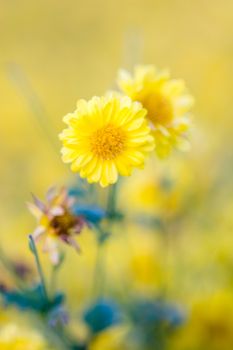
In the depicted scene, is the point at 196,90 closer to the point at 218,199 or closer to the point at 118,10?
the point at 218,199

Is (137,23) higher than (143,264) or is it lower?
higher

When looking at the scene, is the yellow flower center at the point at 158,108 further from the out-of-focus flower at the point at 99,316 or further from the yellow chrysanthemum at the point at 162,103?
the out-of-focus flower at the point at 99,316

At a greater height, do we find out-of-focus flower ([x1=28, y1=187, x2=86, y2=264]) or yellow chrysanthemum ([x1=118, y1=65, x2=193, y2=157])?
yellow chrysanthemum ([x1=118, y1=65, x2=193, y2=157])

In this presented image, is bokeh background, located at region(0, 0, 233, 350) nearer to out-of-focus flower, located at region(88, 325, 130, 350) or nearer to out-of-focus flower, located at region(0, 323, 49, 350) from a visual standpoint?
out-of-focus flower, located at region(88, 325, 130, 350)

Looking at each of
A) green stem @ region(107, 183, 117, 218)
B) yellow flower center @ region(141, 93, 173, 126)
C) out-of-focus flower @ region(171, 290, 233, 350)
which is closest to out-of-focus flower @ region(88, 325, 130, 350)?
out-of-focus flower @ region(171, 290, 233, 350)

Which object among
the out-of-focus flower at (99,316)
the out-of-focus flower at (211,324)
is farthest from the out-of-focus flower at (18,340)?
the out-of-focus flower at (211,324)

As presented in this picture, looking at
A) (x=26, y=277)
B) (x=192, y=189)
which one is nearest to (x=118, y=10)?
(x=192, y=189)

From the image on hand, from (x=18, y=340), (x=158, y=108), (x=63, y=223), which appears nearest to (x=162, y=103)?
(x=158, y=108)
